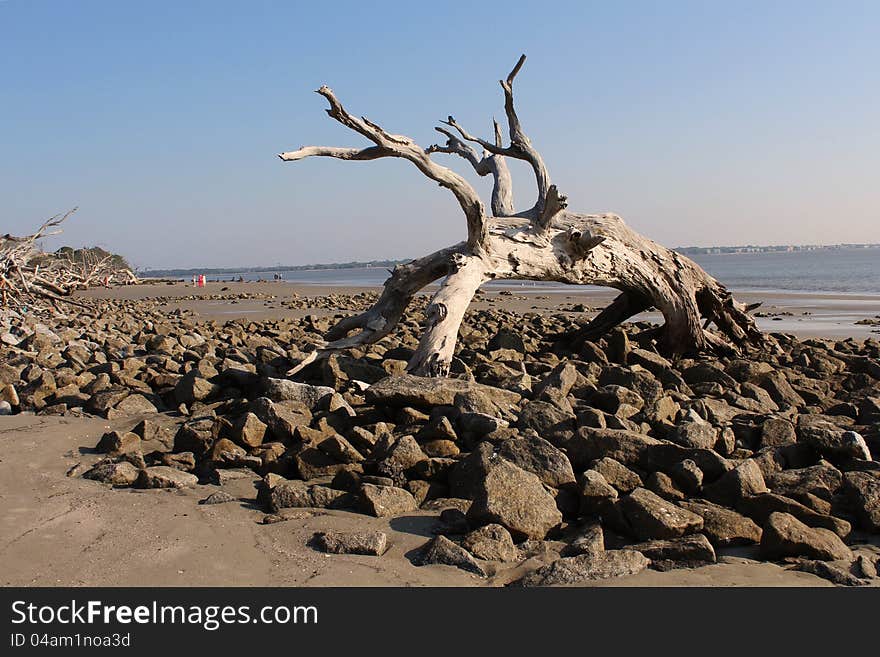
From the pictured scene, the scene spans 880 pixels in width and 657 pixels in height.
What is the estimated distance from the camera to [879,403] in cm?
514

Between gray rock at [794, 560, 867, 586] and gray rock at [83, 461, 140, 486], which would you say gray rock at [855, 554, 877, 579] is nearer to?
gray rock at [794, 560, 867, 586]

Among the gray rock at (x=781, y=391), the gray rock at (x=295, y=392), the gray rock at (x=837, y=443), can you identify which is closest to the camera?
the gray rock at (x=837, y=443)

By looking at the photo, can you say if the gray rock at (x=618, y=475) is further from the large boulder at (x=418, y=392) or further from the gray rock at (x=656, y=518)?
the large boulder at (x=418, y=392)

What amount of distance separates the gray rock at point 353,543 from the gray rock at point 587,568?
1.99ft

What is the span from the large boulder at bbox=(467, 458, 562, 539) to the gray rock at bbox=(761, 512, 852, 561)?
87 centimetres

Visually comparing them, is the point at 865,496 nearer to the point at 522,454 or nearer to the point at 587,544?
the point at 587,544

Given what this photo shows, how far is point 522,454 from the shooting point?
3617 mm

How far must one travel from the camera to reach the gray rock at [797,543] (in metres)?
2.91

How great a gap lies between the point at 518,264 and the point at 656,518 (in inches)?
172

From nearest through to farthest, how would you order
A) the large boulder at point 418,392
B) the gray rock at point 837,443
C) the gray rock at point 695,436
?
the gray rock at point 837,443 < the gray rock at point 695,436 < the large boulder at point 418,392

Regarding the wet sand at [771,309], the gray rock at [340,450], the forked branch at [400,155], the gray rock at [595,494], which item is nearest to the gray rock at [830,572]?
the gray rock at [595,494]

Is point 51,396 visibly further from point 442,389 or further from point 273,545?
point 273,545

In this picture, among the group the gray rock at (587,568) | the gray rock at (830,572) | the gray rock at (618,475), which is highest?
the gray rock at (618,475)
